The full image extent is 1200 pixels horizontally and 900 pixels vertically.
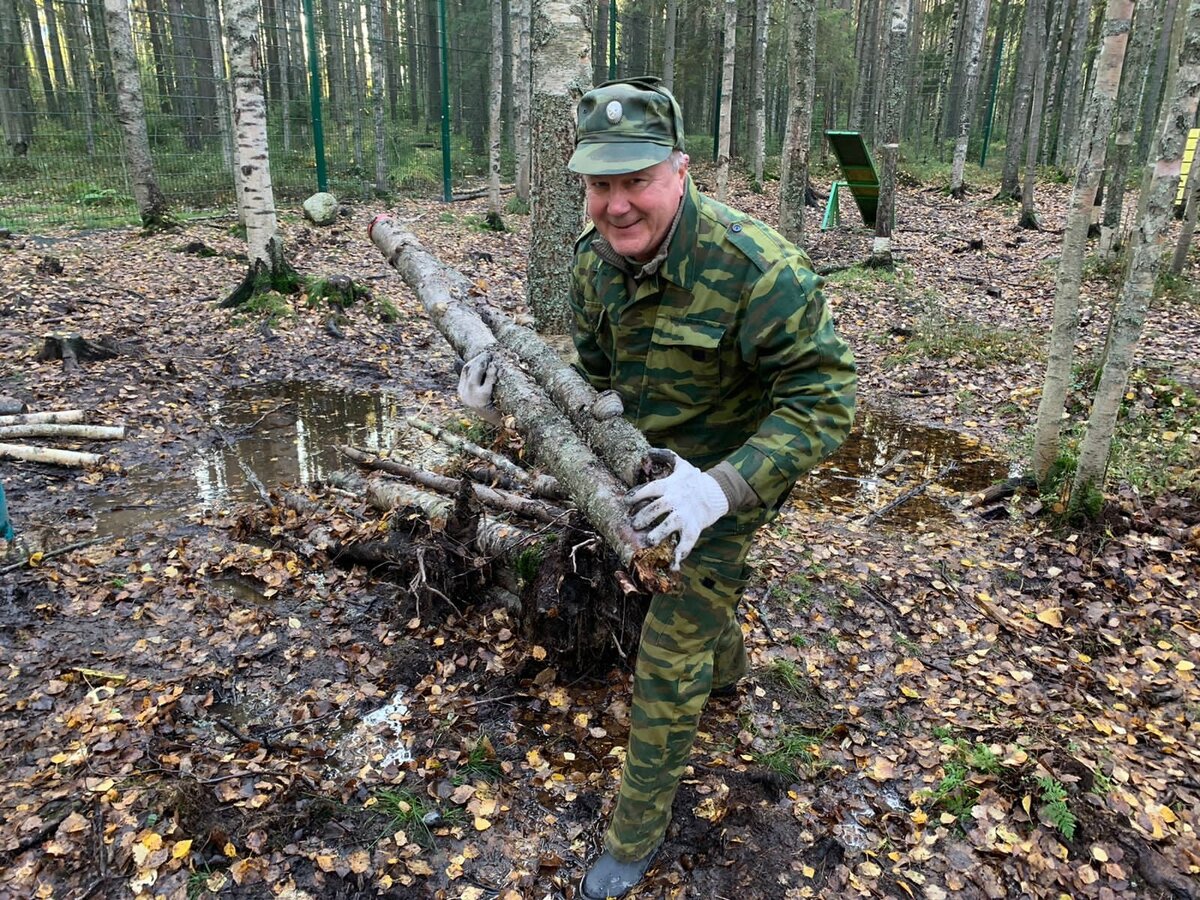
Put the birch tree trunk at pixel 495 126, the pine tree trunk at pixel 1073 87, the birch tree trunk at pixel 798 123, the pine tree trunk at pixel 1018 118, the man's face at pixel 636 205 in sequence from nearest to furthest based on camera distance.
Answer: the man's face at pixel 636 205 < the birch tree trunk at pixel 798 123 < the birch tree trunk at pixel 495 126 < the pine tree trunk at pixel 1018 118 < the pine tree trunk at pixel 1073 87

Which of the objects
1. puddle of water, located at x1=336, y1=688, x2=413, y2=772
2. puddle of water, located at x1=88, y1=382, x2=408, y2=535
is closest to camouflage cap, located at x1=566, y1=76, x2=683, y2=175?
puddle of water, located at x1=336, y1=688, x2=413, y2=772

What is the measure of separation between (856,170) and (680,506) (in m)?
15.6

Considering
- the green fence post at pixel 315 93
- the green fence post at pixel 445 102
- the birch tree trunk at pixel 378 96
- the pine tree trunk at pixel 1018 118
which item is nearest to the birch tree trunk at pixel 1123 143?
the pine tree trunk at pixel 1018 118

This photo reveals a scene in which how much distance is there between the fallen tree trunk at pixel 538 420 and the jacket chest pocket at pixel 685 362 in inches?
14.8

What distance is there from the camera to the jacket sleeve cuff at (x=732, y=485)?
2311mm

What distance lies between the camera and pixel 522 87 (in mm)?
18531

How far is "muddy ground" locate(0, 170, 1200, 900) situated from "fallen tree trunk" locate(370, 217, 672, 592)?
→ 1339 mm

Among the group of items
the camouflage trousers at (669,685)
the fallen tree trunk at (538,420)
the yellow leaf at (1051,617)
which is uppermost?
the fallen tree trunk at (538,420)

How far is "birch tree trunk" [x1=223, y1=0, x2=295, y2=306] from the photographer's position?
923cm

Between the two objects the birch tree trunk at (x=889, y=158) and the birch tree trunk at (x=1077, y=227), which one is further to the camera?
the birch tree trunk at (x=889, y=158)

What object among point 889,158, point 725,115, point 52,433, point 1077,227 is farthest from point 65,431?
point 725,115

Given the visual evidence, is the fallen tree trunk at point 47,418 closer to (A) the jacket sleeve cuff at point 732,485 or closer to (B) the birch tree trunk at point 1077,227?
(A) the jacket sleeve cuff at point 732,485

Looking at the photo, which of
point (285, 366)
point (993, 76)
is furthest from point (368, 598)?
point (993, 76)

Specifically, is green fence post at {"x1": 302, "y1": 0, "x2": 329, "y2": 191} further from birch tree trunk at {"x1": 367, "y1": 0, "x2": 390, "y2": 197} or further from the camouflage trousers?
the camouflage trousers
